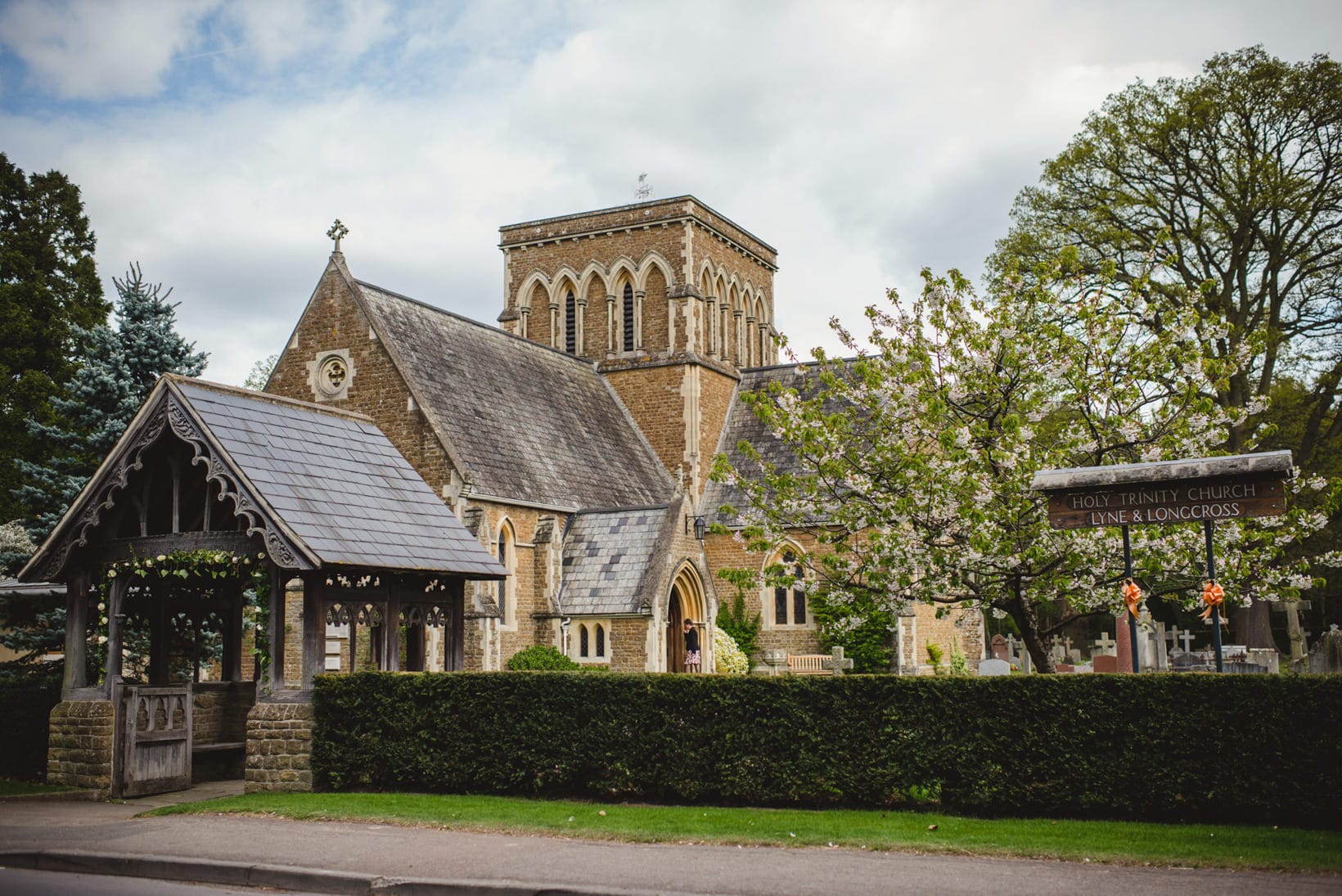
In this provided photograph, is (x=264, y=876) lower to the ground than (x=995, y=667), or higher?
lower

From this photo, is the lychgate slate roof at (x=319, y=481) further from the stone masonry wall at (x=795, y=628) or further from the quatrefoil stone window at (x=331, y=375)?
the stone masonry wall at (x=795, y=628)

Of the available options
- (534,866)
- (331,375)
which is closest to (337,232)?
(331,375)

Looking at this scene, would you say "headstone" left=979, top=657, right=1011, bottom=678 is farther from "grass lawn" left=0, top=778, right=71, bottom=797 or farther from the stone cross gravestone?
"grass lawn" left=0, top=778, right=71, bottom=797

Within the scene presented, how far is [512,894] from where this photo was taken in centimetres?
859

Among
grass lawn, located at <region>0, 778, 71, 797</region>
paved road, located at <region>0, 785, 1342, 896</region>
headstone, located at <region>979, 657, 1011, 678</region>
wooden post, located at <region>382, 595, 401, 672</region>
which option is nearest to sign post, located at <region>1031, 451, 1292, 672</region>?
paved road, located at <region>0, 785, 1342, 896</region>

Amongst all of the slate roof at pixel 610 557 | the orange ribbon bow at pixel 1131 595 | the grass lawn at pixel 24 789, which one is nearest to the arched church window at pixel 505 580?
the slate roof at pixel 610 557

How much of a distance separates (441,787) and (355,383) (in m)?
14.9

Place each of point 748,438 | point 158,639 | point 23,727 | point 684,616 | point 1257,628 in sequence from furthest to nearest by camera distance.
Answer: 1. point 748,438
2. point 1257,628
3. point 684,616
4. point 158,639
5. point 23,727

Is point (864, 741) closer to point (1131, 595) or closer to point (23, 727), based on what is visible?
point (1131, 595)

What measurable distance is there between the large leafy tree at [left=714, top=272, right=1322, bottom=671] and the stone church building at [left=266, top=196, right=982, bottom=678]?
1632 millimetres

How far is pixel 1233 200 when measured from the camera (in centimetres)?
3095

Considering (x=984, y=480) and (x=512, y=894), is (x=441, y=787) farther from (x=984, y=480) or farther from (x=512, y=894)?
(x=984, y=480)

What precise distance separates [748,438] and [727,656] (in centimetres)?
A: 864

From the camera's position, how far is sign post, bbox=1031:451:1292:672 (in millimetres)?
11688
